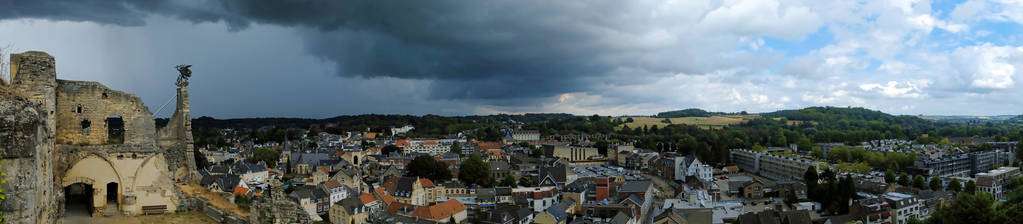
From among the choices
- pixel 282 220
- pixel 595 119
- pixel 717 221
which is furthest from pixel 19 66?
pixel 595 119

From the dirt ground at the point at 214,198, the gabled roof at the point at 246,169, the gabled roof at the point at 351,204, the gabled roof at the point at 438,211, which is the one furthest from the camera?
the gabled roof at the point at 246,169

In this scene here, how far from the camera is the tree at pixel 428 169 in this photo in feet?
173

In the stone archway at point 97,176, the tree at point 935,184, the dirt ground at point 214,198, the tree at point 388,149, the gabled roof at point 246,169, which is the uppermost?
the stone archway at point 97,176

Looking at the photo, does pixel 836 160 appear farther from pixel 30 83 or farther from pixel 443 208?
pixel 30 83

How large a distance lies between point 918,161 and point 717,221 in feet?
161

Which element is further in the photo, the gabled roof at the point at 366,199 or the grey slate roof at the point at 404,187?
the grey slate roof at the point at 404,187

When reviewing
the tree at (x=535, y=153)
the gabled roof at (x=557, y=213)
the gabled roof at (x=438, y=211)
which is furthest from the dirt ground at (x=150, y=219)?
the tree at (x=535, y=153)

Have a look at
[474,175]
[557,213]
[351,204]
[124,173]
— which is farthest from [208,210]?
[474,175]

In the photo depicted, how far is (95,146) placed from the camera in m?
11.9

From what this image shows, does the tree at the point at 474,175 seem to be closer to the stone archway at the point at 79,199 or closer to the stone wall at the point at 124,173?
the stone archway at the point at 79,199

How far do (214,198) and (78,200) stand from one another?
9.60 ft

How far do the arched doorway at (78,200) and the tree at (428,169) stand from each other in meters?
39.4

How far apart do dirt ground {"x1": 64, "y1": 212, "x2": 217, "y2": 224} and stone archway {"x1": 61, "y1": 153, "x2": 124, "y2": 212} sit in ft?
1.09

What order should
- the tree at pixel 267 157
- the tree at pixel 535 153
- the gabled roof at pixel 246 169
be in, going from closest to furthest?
the gabled roof at pixel 246 169
the tree at pixel 267 157
the tree at pixel 535 153
